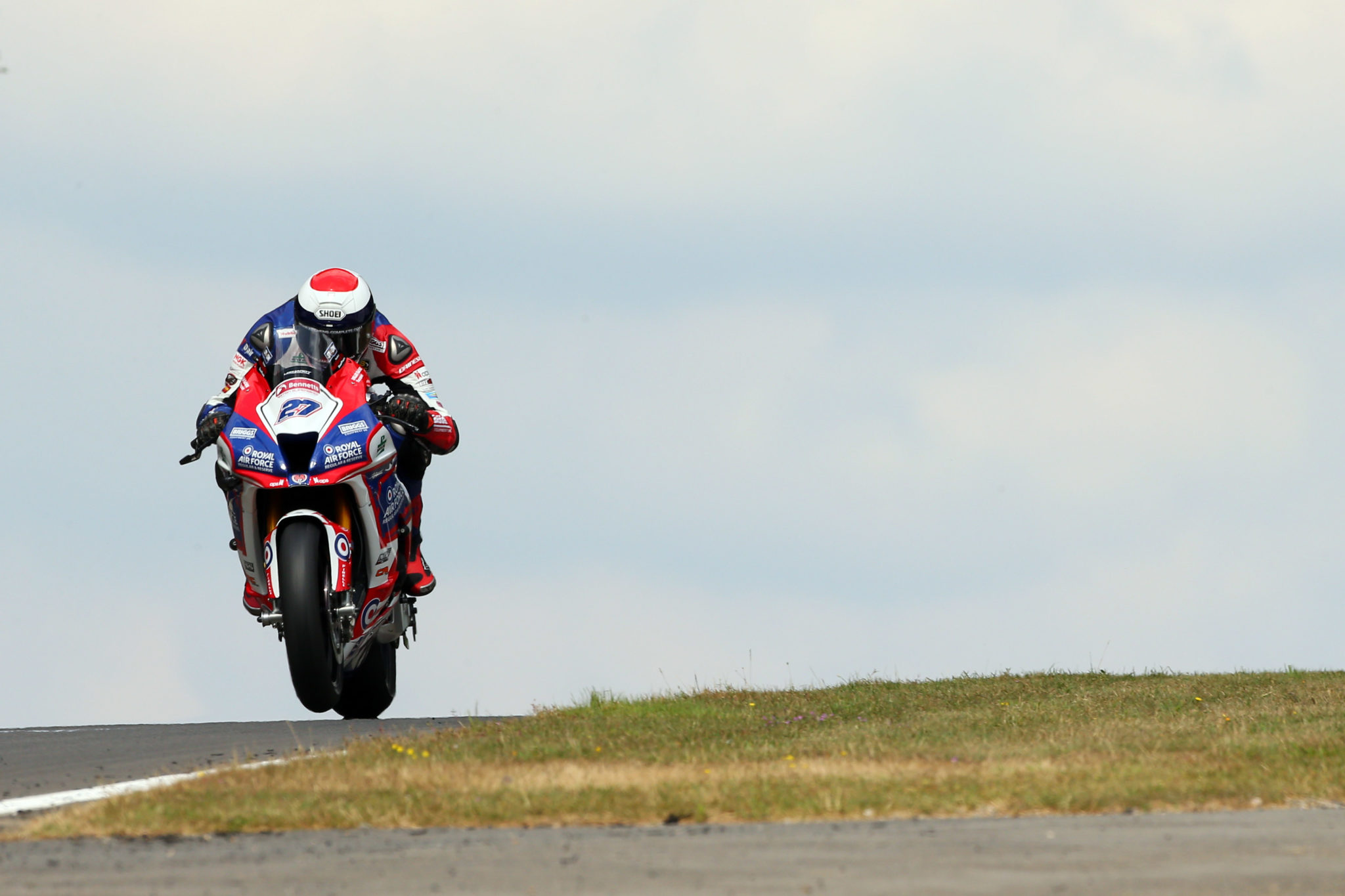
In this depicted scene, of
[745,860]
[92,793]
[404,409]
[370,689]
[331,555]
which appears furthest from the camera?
[370,689]

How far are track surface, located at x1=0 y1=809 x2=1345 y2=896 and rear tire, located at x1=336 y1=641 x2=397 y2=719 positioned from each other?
8.86 meters

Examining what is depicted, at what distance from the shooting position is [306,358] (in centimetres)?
1622

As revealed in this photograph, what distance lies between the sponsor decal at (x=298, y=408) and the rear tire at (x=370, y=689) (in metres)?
3.29

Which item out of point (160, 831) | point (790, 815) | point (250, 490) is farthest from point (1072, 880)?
point (250, 490)

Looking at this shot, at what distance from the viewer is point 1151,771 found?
10.9m

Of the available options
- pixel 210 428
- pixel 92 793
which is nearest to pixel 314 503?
pixel 210 428

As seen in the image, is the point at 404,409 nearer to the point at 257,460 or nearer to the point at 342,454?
the point at 342,454

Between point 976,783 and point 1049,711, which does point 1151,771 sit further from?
point 1049,711

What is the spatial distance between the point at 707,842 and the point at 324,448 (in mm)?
7787

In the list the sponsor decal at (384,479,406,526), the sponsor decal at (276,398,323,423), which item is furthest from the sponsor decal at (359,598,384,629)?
the sponsor decal at (276,398,323,423)

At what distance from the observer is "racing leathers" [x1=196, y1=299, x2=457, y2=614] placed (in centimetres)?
1653

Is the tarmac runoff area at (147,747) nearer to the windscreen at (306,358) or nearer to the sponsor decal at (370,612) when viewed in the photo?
the sponsor decal at (370,612)

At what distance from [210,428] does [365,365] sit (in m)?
1.73

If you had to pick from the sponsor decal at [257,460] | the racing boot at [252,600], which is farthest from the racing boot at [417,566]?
the sponsor decal at [257,460]
